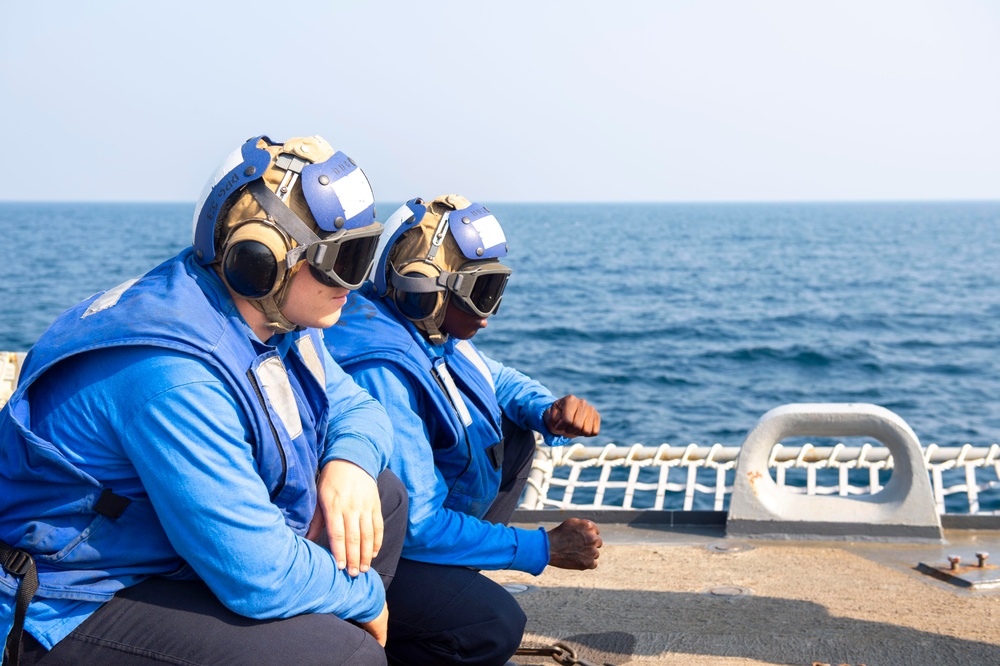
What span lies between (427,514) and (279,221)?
3.49ft

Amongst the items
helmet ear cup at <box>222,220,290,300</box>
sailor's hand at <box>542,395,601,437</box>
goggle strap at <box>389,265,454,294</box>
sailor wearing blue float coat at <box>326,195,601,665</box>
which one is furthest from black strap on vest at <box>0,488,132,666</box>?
sailor's hand at <box>542,395,601,437</box>

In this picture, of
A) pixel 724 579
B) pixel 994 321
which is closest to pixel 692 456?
pixel 724 579

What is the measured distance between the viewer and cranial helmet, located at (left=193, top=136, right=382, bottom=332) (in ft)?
7.16

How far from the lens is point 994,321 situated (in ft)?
119

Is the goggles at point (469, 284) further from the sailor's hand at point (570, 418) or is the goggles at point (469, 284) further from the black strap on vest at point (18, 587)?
the black strap on vest at point (18, 587)

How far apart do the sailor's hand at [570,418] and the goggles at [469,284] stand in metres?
0.57

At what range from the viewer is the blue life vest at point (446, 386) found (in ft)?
9.86

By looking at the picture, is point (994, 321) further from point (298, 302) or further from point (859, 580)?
point (298, 302)

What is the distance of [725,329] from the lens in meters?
34.0

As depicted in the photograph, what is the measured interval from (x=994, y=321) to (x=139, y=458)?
127ft

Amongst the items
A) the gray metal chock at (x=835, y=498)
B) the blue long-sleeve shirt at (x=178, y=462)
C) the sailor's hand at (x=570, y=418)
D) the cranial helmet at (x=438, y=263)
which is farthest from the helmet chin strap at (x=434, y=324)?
the gray metal chock at (x=835, y=498)

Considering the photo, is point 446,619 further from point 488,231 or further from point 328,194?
point 328,194

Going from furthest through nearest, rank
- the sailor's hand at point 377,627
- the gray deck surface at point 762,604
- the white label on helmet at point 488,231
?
the gray deck surface at point 762,604 < the white label on helmet at point 488,231 < the sailor's hand at point 377,627

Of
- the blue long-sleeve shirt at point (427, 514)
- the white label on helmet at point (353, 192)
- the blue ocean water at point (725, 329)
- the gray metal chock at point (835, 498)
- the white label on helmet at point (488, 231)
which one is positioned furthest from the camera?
the blue ocean water at point (725, 329)
